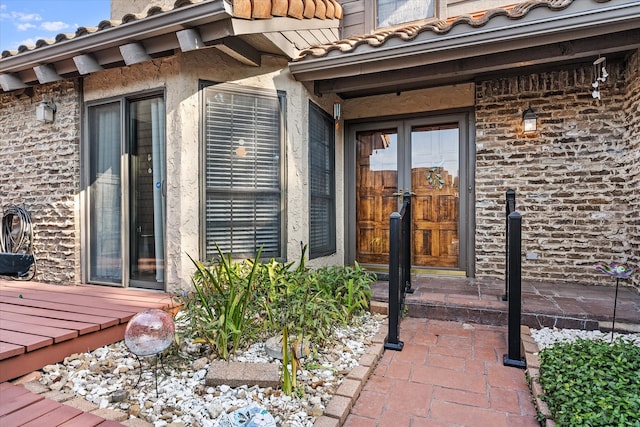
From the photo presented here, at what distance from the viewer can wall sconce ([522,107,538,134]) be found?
3953 mm

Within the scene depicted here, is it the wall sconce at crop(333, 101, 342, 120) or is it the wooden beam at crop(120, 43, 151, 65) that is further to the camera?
the wall sconce at crop(333, 101, 342, 120)

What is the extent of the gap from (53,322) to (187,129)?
1892 millimetres

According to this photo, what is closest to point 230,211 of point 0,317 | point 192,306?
point 192,306

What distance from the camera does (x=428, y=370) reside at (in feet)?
7.54

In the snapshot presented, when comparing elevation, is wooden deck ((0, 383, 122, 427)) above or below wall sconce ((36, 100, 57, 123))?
below

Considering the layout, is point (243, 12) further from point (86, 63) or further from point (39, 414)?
point (39, 414)

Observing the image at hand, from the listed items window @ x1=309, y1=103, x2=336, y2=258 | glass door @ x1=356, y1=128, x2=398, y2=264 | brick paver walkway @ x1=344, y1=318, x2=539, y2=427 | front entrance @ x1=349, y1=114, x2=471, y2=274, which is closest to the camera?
brick paver walkway @ x1=344, y1=318, x2=539, y2=427

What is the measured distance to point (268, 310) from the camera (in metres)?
2.51

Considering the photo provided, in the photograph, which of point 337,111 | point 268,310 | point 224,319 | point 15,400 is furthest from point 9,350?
point 337,111

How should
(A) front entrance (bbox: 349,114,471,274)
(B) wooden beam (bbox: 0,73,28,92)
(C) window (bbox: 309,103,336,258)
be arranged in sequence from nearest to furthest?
(B) wooden beam (bbox: 0,73,28,92) → (C) window (bbox: 309,103,336,258) → (A) front entrance (bbox: 349,114,471,274)

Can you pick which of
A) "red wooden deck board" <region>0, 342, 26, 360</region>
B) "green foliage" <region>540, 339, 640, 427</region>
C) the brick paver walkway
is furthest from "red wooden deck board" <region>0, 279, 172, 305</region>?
"green foliage" <region>540, 339, 640, 427</region>

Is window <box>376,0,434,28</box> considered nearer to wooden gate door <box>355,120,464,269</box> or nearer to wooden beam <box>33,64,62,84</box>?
wooden gate door <box>355,120,464,269</box>

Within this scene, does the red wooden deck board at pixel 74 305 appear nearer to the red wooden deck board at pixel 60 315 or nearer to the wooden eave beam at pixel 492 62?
the red wooden deck board at pixel 60 315

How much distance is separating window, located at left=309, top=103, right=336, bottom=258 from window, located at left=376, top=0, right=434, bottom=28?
155 centimetres
